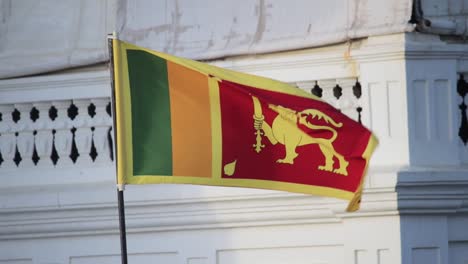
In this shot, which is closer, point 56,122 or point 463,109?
point 463,109

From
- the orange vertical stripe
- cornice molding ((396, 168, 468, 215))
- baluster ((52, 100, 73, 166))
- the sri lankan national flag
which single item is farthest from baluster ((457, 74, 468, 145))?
baluster ((52, 100, 73, 166))

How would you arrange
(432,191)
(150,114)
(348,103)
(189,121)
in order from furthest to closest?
(348,103) → (432,191) → (189,121) → (150,114)

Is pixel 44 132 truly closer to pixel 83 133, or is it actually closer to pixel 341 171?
pixel 83 133

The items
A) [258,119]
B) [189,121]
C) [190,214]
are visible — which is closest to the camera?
[189,121]

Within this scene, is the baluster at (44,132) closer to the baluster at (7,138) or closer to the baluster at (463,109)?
the baluster at (7,138)

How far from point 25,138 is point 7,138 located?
126mm

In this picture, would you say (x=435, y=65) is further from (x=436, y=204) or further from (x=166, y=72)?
(x=166, y=72)

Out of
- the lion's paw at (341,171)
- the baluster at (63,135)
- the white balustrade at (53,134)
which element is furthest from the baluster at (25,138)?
the lion's paw at (341,171)

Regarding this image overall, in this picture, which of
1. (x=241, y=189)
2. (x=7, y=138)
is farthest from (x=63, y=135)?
(x=241, y=189)

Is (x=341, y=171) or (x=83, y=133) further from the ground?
(x=83, y=133)

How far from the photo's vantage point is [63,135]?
1401cm

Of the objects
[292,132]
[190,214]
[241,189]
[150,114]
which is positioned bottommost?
[190,214]

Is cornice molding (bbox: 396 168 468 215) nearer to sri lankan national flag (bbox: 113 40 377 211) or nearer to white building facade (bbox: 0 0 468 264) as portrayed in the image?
white building facade (bbox: 0 0 468 264)

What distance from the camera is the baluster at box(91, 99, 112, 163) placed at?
13922 mm
